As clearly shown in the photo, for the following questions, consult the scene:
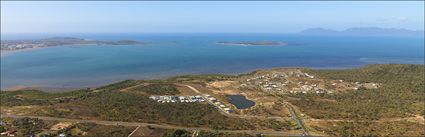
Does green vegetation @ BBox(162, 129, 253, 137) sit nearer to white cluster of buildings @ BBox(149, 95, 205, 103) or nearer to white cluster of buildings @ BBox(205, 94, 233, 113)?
white cluster of buildings @ BBox(205, 94, 233, 113)

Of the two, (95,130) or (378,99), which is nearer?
(95,130)

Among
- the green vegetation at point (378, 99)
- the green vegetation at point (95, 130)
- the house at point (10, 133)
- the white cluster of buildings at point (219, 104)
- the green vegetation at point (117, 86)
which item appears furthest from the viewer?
the green vegetation at point (117, 86)

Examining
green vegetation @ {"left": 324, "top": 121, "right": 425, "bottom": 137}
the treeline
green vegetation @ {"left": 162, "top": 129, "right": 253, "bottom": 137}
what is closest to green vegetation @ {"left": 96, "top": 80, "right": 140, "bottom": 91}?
green vegetation @ {"left": 162, "top": 129, "right": 253, "bottom": 137}

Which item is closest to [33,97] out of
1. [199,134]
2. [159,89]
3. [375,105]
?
[159,89]

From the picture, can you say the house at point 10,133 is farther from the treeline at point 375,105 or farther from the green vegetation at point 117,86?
the treeline at point 375,105

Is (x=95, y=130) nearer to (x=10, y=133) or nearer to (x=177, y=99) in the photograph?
(x=10, y=133)

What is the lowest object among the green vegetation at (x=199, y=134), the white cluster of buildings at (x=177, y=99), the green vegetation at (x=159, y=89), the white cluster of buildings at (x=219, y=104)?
the green vegetation at (x=199, y=134)

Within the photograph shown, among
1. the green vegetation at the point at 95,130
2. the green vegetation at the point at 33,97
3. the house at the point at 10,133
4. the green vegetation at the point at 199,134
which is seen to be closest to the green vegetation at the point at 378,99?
the green vegetation at the point at 199,134
